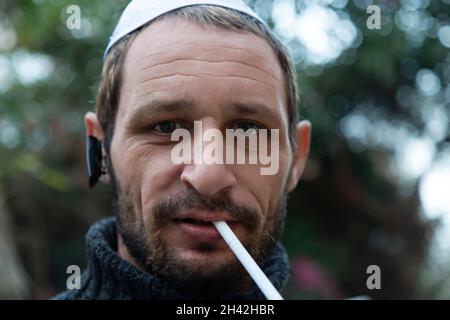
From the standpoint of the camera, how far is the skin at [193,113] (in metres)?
1.22

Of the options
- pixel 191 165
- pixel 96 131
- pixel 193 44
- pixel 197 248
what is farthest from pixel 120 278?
pixel 193 44

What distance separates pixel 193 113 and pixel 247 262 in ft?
1.07

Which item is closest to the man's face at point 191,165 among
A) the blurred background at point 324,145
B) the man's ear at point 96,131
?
the man's ear at point 96,131

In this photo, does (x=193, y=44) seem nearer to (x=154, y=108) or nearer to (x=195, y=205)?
(x=154, y=108)

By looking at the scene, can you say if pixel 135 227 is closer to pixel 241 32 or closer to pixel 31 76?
pixel 241 32

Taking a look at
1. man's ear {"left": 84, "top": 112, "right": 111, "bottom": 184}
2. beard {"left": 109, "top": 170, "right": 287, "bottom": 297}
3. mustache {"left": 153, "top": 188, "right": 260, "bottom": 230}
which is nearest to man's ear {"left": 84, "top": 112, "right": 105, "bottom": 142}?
man's ear {"left": 84, "top": 112, "right": 111, "bottom": 184}

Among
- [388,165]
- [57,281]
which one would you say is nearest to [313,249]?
[388,165]

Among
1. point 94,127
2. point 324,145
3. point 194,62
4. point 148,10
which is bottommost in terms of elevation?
point 324,145

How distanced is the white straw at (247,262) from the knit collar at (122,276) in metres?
0.17

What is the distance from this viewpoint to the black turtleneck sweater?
125cm

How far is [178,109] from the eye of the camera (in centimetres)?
123

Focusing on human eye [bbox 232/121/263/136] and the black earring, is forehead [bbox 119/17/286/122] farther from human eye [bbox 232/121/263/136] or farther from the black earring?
the black earring

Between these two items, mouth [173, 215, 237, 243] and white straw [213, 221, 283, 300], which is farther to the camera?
mouth [173, 215, 237, 243]

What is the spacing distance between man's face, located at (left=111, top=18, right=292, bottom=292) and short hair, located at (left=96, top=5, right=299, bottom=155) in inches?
0.9
